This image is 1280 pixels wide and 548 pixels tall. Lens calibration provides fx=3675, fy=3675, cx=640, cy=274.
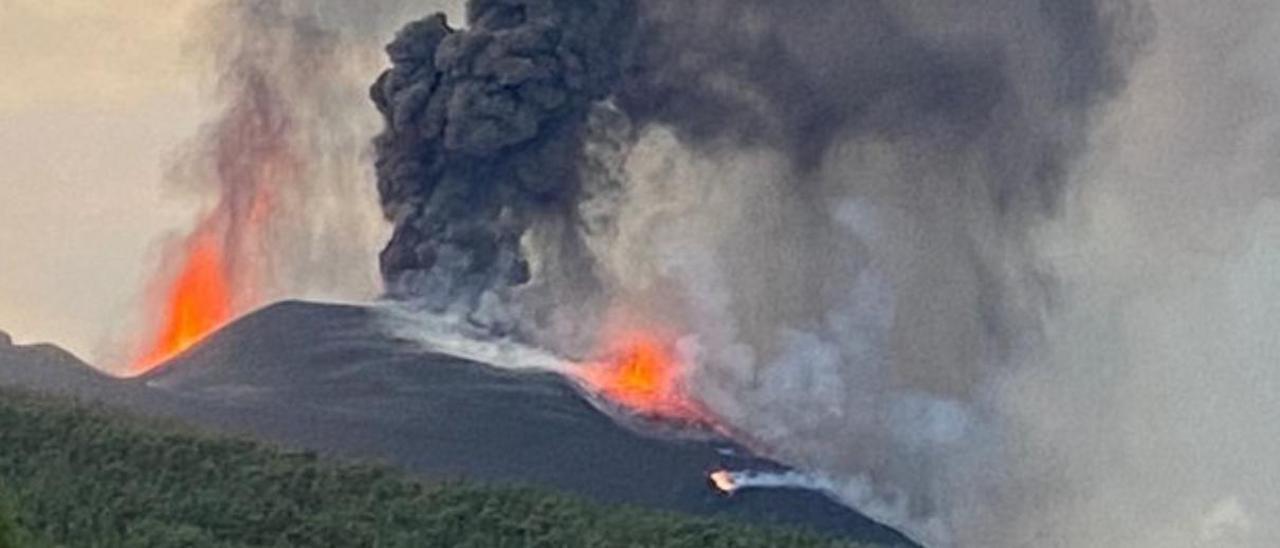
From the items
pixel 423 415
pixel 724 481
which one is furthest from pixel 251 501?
pixel 423 415

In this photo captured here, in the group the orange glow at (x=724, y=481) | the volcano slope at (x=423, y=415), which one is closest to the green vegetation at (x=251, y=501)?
the volcano slope at (x=423, y=415)

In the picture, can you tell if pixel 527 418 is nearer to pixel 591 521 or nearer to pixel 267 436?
pixel 267 436

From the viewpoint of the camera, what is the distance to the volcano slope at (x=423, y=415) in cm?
12450

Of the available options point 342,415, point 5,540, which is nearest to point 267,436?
point 342,415

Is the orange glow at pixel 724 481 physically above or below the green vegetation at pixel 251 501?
above

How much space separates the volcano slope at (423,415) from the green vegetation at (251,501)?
23.9 feet

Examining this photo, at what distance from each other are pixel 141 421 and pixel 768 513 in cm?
2191

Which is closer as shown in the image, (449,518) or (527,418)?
(449,518)

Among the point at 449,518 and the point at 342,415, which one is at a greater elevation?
the point at 342,415

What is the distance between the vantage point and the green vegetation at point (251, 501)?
9975 cm

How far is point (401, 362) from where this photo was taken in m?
134

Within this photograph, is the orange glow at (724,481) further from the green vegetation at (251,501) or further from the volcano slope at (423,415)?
the green vegetation at (251,501)

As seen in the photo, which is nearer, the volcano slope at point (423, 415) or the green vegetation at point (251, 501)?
the green vegetation at point (251, 501)

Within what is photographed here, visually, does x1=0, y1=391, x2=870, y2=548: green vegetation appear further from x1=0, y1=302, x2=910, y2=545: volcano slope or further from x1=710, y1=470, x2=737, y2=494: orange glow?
x1=710, y1=470, x2=737, y2=494: orange glow
